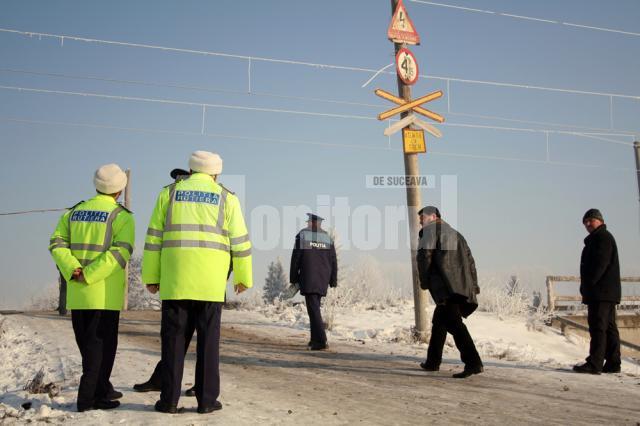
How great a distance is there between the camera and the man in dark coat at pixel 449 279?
23.2 ft

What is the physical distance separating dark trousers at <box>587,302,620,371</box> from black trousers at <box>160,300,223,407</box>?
534 cm

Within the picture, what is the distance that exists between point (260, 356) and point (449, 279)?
128 inches

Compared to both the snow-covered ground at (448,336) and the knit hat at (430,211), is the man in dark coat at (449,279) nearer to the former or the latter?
the knit hat at (430,211)

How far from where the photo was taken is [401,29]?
12.3 metres

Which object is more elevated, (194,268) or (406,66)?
(406,66)

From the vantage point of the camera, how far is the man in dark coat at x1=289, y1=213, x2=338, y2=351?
399 inches

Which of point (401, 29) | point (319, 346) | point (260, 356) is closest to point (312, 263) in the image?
point (319, 346)

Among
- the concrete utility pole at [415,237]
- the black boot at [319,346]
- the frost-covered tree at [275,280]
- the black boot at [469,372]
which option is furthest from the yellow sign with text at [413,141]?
the frost-covered tree at [275,280]

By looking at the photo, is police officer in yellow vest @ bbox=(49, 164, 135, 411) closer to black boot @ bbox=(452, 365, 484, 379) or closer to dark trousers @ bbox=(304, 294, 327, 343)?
black boot @ bbox=(452, 365, 484, 379)

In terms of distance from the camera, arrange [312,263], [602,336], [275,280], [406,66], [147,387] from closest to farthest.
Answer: [147,387], [602,336], [312,263], [406,66], [275,280]

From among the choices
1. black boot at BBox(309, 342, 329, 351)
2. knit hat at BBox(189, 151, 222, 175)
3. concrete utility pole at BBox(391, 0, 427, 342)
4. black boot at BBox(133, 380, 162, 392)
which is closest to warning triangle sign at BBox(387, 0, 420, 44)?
concrete utility pole at BBox(391, 0, 427, 342)

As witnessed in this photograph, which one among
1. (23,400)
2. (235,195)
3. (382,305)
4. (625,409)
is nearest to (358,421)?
(235,195)

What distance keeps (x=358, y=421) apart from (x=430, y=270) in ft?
9.66

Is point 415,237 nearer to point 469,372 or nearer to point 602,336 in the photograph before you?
point 602,336
